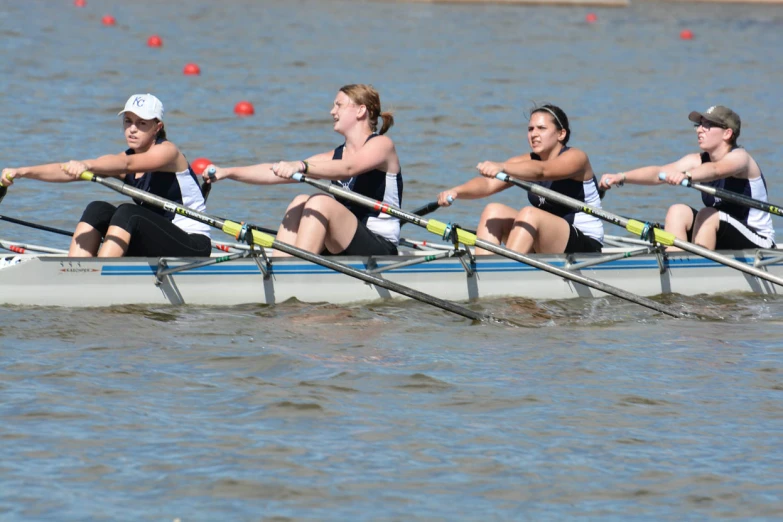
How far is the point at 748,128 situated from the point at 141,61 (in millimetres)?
11593

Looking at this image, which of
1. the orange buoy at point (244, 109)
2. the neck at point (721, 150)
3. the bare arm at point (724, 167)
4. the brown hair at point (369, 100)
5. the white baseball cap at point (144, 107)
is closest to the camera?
the white baseball cap at point (144, 107)

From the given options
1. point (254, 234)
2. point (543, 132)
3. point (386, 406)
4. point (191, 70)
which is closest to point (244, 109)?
point (191, 70)

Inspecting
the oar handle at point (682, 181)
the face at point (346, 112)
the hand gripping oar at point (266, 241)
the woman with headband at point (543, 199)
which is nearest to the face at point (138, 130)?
the hand gripping oar at point (266, 241)

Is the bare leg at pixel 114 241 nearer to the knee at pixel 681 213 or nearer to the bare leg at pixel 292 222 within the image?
the bare leg at pixel 292 222

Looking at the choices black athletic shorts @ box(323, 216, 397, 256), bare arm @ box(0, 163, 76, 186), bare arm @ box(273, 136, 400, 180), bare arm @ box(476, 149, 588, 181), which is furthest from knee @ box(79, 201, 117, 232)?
bare arm @ box(476, 149, 588, 181)

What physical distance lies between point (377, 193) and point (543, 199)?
1.22 meters

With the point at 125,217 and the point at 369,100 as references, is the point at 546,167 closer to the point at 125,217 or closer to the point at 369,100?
the point at 369,100

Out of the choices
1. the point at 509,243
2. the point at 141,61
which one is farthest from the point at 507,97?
the point at 509,243

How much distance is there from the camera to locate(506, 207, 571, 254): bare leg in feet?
28.4

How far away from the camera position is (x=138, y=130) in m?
7.90

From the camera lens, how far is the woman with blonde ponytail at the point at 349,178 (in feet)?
26.9

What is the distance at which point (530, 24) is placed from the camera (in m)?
34.6

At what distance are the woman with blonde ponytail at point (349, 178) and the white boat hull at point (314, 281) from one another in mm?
182

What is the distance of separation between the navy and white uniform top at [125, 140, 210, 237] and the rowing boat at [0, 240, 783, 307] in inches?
13.2
